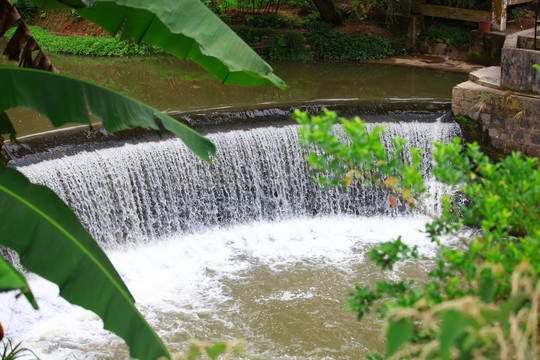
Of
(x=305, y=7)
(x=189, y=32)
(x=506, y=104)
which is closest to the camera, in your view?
(x=189, y=32)

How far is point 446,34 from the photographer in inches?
523

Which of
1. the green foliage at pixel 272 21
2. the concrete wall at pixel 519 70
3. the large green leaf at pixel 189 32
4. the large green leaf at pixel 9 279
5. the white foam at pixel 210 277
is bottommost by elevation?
the white foam at pixel 210 277

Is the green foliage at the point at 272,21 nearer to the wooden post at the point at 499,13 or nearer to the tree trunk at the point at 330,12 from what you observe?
the tree trunk at the point at 330,12

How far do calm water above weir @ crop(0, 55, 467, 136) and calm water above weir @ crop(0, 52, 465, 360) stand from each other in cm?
47

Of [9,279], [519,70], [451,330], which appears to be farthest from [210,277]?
[451,330]

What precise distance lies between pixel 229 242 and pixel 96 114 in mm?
4723

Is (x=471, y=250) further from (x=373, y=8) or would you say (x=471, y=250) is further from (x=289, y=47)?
(x=373, y=8)

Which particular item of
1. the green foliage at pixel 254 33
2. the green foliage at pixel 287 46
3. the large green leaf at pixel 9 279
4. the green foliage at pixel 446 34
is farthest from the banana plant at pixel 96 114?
the green foliage at pixel 254 33

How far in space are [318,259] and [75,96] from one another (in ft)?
14.8

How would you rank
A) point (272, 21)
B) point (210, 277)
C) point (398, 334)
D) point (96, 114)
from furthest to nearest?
point (272, 21) < point (210, 277) < point (96, 114) < point (398, 334)

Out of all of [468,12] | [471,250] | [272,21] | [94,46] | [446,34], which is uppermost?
[468,12]

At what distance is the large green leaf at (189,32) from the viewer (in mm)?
2824

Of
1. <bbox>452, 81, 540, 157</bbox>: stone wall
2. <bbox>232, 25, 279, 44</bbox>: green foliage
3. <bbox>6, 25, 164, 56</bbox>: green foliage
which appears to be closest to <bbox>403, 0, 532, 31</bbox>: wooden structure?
<bbox>232, 25, 279, 44</bbox>: green foliage

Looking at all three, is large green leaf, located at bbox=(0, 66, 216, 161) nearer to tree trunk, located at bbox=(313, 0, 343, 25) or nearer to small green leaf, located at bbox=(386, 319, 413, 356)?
small green leaf, located at bbox=(386, 319, 413, 356)
